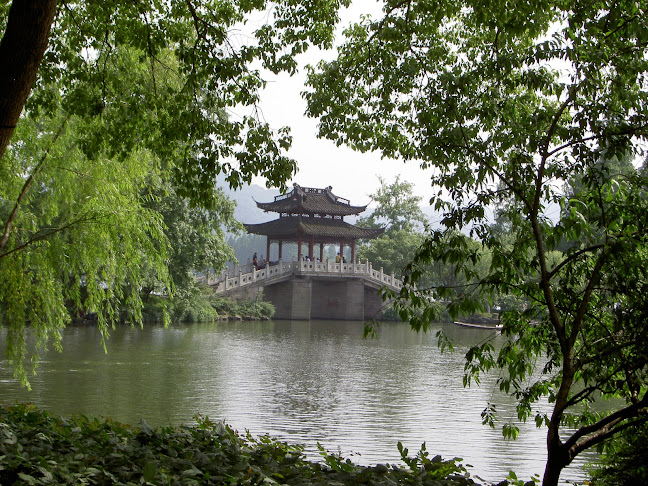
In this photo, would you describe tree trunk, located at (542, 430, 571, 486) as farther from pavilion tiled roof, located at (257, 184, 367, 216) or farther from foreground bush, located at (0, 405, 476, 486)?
pavilion tiled roof, located at (257, 184, 367, 216)

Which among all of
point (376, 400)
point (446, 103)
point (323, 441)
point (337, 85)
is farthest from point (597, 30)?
point (376, 400)

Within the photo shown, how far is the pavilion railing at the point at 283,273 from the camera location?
2539 centimetres

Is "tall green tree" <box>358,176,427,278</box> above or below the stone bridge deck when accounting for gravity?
above

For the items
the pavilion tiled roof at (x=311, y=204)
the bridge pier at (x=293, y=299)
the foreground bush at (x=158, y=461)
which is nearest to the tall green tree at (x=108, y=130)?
the foreground bush at (x=158, y=461)

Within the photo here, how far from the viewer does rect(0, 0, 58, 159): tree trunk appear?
9.69ft

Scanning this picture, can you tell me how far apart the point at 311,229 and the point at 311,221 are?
0.75 meters

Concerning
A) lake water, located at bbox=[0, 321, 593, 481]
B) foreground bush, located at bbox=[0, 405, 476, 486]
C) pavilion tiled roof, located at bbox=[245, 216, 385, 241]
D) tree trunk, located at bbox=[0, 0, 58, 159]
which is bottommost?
lake water, located at bbox=[0, 321, 593, 481]

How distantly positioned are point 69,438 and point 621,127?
130 inches

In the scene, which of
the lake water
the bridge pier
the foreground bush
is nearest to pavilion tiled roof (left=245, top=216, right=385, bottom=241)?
the bridge pier

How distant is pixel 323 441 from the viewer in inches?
272

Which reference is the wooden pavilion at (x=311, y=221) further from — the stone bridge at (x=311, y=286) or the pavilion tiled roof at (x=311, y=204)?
the stone bridge at (x=311, y=286)

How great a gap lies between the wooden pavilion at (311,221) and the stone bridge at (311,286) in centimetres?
120

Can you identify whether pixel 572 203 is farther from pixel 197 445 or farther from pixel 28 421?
pixel 28 421

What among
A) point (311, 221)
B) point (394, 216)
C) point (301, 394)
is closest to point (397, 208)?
point (394, 216)
